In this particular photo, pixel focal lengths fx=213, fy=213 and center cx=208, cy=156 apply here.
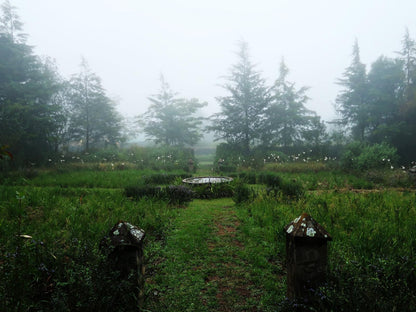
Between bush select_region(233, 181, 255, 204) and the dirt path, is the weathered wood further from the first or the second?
bush select_region(233, 181, 255, 204)

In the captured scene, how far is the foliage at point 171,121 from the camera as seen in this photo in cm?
2342

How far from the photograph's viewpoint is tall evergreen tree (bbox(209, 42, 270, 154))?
19.0 m

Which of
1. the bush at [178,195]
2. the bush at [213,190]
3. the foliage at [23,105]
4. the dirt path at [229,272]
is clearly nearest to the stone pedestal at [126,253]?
the dirt path at [229,272]

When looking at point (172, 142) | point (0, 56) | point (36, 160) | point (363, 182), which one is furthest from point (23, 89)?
point (363, 182)

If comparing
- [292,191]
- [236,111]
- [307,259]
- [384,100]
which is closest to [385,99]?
[384,100]

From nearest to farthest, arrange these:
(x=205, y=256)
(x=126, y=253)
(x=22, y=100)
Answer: (x=126, y=253) < (x=205, y=256) < (x=22, y=100)

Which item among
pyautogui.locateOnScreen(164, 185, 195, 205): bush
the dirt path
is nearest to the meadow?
the dirt path

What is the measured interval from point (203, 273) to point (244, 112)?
1766 cm

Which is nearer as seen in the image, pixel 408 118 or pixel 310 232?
pixel 310 232

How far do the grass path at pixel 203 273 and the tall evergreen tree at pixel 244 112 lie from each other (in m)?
14.6

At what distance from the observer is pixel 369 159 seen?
1239cm

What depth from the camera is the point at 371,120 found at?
17531mm

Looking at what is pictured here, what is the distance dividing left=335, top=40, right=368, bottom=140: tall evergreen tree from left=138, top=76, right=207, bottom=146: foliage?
14.1 m

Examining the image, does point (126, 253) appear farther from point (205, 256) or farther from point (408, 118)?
point (408, 118)
